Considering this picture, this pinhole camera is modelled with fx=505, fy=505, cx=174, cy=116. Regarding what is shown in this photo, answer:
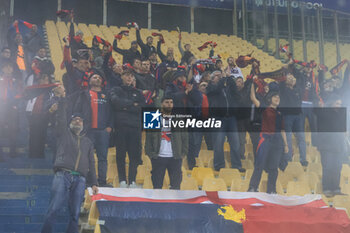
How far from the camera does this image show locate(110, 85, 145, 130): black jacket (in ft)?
22.1

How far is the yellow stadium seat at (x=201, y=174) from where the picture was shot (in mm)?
7020

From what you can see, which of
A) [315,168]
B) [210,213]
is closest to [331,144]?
[315,168]

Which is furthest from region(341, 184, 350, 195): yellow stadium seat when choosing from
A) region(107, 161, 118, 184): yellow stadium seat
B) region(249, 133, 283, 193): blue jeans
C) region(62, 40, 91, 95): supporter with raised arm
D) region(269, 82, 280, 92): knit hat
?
region(62, 40, 91, 95): supporter with raised arm

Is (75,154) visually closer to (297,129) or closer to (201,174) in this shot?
(201,174)

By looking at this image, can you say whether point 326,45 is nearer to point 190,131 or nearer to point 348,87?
point 348,87

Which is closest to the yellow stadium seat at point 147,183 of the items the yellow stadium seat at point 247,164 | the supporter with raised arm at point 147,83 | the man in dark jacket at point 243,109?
the supporter with raised arm at point 147,83

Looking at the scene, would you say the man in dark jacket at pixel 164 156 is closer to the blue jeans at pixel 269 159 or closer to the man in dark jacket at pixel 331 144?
the blue jeans at pixel 269 159

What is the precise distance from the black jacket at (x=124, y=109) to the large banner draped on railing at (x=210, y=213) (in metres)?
1.10

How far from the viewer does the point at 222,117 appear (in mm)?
7656

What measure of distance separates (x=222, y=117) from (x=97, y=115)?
1994mm

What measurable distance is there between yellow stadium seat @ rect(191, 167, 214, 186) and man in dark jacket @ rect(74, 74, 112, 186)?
134cm

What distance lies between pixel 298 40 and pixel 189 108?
34.6 feet

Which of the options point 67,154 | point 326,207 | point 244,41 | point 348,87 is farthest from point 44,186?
point 244,41

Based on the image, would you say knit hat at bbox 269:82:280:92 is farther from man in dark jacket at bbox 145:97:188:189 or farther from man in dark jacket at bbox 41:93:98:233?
man in dark jacket at bbox 41:93:98:233
